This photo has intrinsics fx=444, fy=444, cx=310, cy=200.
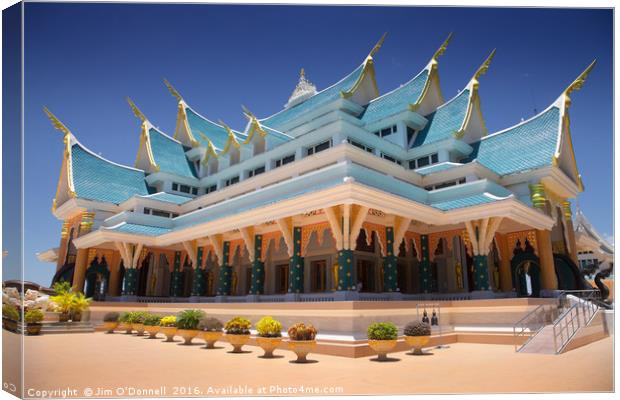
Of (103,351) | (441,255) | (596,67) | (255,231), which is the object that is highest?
(596,67)

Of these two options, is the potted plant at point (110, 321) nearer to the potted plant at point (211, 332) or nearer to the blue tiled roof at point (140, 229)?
the blue tiled roof at point (140, 229)

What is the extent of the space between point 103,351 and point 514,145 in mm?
21078

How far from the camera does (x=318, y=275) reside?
2259cm

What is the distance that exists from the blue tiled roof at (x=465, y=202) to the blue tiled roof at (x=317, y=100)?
12537 mm

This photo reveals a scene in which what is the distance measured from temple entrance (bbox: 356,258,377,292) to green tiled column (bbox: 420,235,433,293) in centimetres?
240

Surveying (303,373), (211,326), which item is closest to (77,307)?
(211,326)

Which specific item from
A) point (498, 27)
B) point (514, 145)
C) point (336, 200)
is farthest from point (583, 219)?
point (498, 27)

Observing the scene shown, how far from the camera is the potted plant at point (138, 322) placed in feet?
63.6

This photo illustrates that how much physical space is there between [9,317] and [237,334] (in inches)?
223

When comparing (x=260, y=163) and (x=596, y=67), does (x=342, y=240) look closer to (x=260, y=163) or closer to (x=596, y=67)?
(x=596, y=67)

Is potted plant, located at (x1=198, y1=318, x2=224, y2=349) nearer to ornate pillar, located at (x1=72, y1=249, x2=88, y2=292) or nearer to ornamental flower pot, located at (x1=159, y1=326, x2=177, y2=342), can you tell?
ornamental flower pot, located at (x1=159, y1=326, x2=177, y2=342)

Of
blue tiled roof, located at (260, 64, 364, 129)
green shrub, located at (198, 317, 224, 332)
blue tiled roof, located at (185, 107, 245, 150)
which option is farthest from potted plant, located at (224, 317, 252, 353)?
blue tiled roof, located at (185, 107, 245, 150)

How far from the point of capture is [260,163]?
1073 inches

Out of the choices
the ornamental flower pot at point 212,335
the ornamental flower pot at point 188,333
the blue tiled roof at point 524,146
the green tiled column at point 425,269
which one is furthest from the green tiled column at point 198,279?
the blue tiled roof at point 524,146
